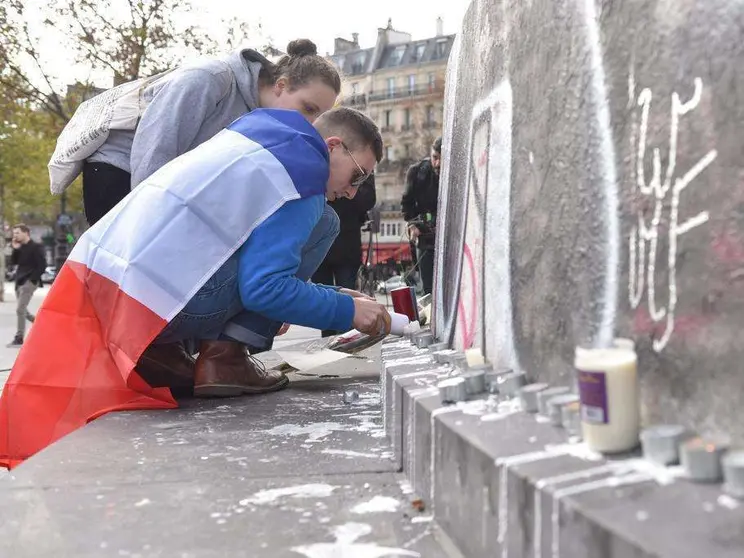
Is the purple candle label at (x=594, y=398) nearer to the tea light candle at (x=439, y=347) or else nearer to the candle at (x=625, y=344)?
the candle at (x=625, y=344)

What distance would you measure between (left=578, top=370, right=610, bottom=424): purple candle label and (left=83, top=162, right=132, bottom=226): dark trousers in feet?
9.73

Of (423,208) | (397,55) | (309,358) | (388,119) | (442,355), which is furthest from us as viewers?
(397,55)

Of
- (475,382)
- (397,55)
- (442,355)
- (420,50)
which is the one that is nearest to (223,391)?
(442,355)

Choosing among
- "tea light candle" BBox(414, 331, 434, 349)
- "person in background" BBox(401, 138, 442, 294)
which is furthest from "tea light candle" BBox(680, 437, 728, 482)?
"person in background" BBox(401, 138, 442, 294)

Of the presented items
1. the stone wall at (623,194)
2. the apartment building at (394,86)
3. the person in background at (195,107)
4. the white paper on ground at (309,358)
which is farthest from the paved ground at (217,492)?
the apartment building at (394,86)

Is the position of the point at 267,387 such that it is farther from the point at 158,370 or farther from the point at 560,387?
the point at 560,387

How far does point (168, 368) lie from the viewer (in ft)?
10.9

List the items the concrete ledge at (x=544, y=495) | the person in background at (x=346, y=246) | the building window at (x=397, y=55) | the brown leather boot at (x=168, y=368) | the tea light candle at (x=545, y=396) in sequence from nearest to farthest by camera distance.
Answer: the concrete ledge at (x=544, y=495), the tea light candle at (x=545, y=396), the brown leather boot at (x=168, y=368), the person in background at (x=346, y=246), the building window at (x=397, y=55)

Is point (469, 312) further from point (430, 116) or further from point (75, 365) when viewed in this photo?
point (430, 116)

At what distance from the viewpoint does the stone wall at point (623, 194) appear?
4.15 ft

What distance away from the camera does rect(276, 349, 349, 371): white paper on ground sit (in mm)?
4600

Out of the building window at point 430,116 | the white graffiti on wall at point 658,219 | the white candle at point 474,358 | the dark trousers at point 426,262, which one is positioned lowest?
the white candle at point 474,358

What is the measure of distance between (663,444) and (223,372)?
87.8 inches

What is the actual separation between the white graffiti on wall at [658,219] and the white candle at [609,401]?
8cm
